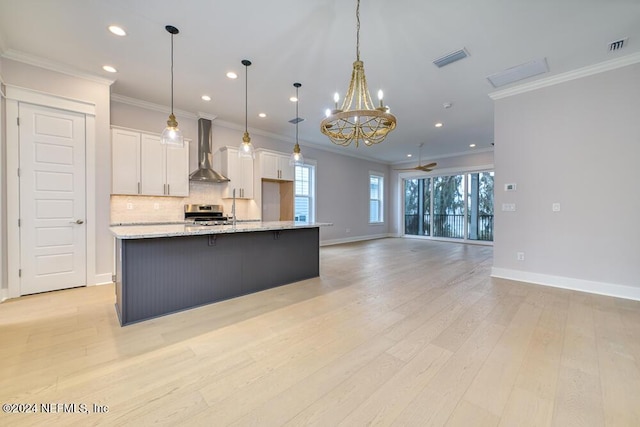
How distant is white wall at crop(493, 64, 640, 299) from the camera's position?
3332mm

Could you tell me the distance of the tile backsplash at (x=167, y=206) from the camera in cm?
452

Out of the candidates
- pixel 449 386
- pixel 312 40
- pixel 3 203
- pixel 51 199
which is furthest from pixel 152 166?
pixel 449 386

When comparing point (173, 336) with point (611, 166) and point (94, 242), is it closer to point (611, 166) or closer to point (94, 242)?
point (94, 242)

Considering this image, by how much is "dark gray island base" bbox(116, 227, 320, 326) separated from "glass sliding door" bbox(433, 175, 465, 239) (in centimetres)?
674

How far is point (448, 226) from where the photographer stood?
29.7ft

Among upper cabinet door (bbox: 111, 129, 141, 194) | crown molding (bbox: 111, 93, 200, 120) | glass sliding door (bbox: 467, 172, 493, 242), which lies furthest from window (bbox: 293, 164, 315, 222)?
glass sliding door (bbox: 467, 172, 493, 242)

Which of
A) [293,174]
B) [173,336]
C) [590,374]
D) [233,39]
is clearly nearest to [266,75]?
[233,39]

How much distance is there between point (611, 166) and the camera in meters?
3.43

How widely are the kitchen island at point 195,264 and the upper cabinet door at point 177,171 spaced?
1.80 metres

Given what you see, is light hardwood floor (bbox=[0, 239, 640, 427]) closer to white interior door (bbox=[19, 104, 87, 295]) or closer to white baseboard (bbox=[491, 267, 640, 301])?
white baseboard (bbox=[491, 267, 640, 301])

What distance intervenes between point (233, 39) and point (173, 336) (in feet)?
10.2

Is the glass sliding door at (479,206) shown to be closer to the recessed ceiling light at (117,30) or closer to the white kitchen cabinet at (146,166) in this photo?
the white kitchen cabinet at (146,166)

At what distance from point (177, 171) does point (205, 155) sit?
640mm

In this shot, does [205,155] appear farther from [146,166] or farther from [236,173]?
[146,166]
